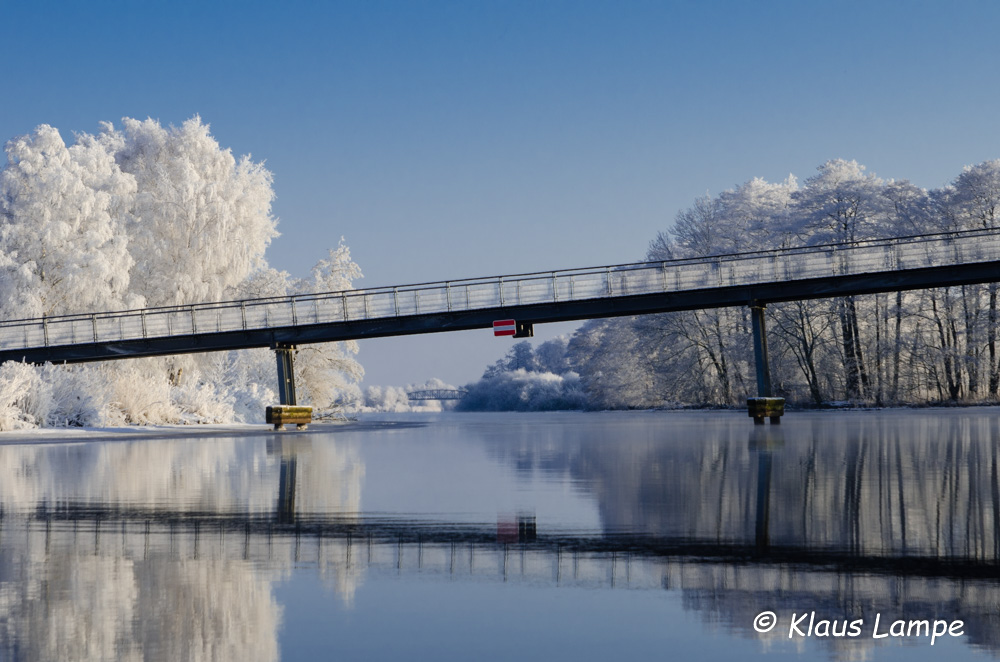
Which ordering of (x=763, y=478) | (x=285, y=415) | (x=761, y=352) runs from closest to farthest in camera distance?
(x=763, y=478)
(x=761, y=352)
(x=285, y=415)

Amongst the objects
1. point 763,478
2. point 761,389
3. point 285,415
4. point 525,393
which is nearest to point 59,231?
point 285,415

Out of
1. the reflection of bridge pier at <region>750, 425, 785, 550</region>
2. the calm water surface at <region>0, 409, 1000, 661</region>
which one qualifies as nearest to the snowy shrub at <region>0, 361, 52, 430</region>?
Result: the calm water surface at <region>0, 409, 1000, 661</region>

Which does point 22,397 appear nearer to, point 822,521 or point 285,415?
point 285,415

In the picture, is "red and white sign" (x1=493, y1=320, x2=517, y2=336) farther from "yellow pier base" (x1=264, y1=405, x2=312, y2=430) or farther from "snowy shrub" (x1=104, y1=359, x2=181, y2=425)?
"snowy shrub" (x1=104, y1=359, x2=181, y2=425)

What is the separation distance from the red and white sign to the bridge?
196 mm

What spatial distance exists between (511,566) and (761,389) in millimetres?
28861

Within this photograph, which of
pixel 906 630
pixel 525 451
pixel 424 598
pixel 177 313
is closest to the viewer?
pixel 906 630

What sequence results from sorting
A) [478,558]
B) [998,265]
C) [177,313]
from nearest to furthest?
[478,558] → [998,265] → [177,313]

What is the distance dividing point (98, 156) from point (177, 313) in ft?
52.2

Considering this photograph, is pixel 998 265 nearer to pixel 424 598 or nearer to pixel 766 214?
pixel 766 214

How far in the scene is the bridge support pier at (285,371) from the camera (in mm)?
35094

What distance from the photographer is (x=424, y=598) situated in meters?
5.05

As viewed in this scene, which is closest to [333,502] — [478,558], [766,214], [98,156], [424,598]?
[478,558]

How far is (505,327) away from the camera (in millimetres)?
33281
